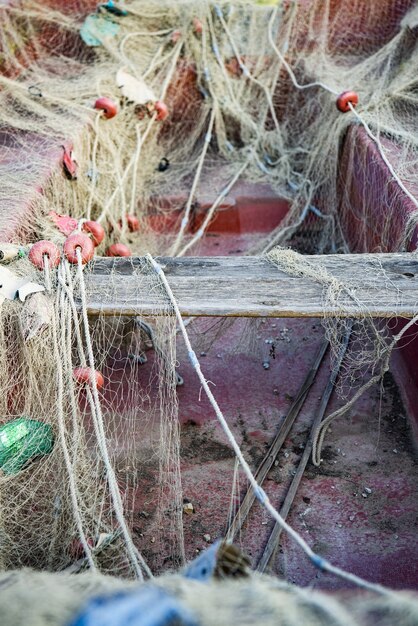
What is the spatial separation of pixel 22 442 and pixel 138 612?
1928 mm

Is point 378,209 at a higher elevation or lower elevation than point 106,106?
lower

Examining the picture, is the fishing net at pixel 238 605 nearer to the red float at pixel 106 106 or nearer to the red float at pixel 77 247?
the red float at pixel 77 247

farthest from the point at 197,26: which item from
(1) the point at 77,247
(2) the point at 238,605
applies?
(2) the point at 238,605

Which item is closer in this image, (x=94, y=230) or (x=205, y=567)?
(x=205, y=567)

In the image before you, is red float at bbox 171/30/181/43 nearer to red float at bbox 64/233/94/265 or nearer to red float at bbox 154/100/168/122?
red float at bbox 154/100/168/122

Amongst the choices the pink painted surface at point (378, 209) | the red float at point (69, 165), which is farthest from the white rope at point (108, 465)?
the pink painted surface at point (378, 209)

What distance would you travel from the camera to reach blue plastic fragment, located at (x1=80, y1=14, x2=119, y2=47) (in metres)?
7.65

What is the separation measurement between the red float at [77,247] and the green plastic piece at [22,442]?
1038 millimetres

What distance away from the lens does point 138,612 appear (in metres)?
1.79

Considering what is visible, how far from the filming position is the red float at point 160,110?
7.15 m

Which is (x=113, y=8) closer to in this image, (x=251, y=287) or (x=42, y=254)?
(x=42, y=254)

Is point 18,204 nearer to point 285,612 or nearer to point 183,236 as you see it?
point 183,236

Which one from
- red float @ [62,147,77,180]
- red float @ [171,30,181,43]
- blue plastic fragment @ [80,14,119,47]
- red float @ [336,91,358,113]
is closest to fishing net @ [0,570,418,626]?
red float @ [62,147,77,180]

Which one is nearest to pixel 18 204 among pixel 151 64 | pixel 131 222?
pixel 131 222
